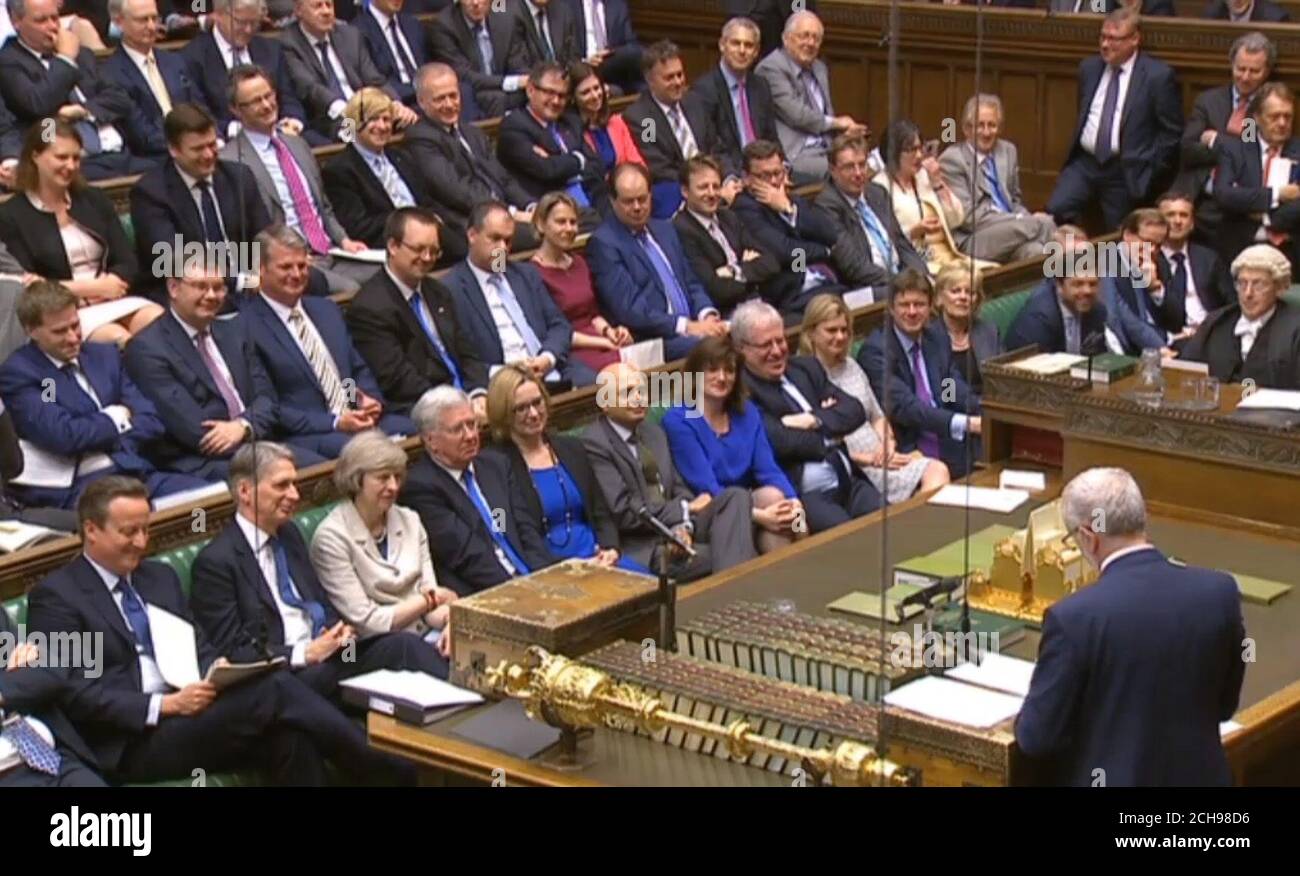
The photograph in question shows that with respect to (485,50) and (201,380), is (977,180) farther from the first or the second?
(201,380)

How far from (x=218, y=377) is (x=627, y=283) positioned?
59.2 inches

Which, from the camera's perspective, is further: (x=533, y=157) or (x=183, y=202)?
(x=533, y=157)

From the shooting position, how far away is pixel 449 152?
774 cm

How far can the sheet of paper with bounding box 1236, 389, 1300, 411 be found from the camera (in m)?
6.02

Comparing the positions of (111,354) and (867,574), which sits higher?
(111,354)

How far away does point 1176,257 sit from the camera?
7.98 meters

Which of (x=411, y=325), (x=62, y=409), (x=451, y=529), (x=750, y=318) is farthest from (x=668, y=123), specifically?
(x=62, y=409)

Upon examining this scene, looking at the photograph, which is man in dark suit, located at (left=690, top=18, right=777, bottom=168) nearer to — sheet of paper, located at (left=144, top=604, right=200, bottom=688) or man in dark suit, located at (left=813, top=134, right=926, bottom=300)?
man in dark suit, located at (left=813, top=134, right=926, bottom=300)

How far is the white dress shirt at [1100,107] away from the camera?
8.95m

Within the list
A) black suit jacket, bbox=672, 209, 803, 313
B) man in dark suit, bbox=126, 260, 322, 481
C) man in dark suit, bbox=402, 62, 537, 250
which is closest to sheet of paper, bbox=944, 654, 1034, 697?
man in dark suit, bbox=126, 260, 322, 481

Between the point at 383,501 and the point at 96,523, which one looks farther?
the point at 383,501

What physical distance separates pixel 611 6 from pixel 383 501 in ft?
13.2
